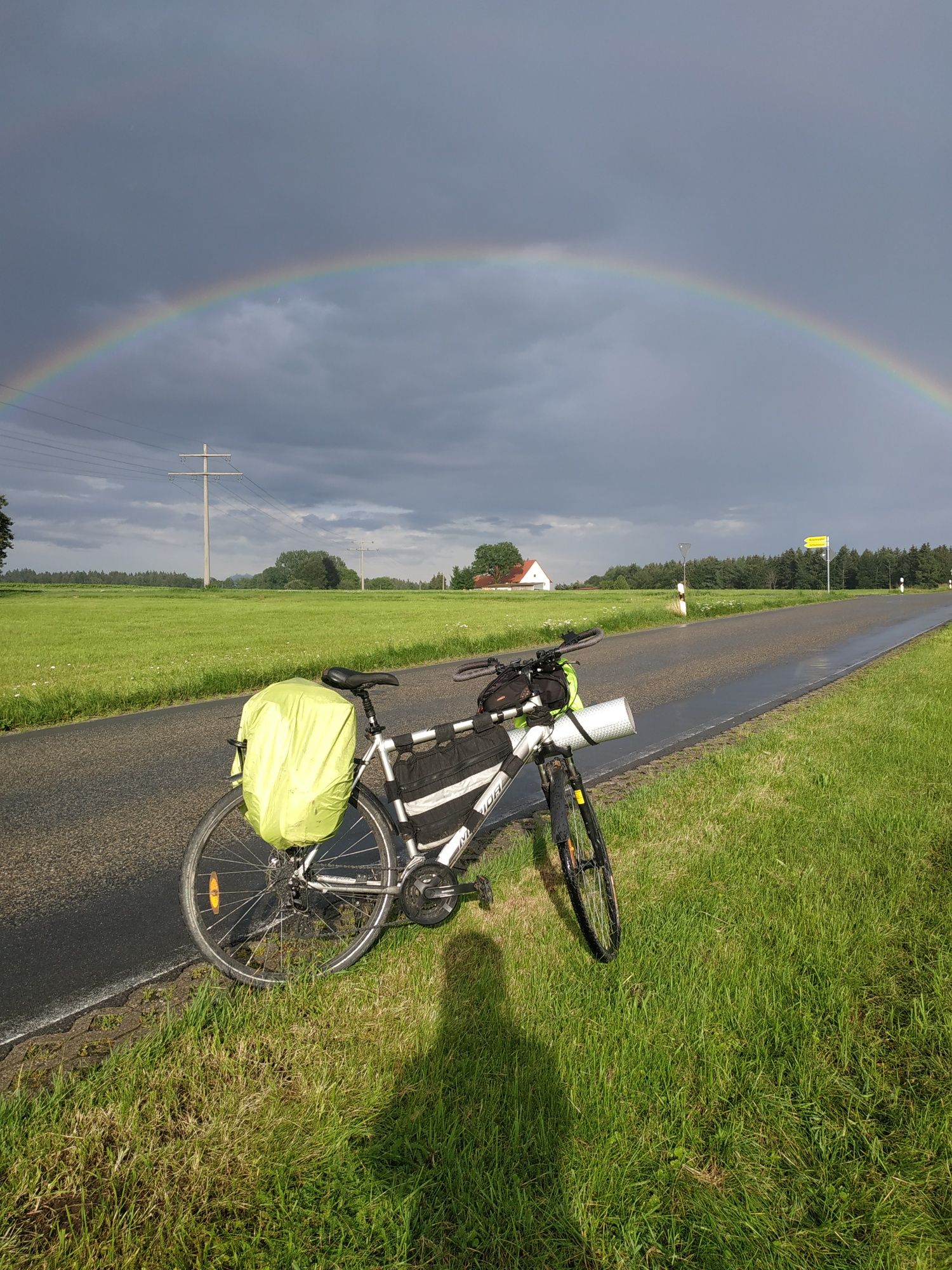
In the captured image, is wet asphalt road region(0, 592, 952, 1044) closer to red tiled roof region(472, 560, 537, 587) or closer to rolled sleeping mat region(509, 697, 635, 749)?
rolled sleeping mat region(509, 697, 635, 749)

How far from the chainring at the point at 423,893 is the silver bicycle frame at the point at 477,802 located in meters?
0.05

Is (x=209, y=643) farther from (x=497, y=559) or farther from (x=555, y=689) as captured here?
(x=497, y=559)

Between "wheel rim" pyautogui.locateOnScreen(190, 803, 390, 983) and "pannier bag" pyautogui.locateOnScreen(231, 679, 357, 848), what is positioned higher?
"pannier bag" pyautogui.locateOnScreen(231, 679, 357, 848)

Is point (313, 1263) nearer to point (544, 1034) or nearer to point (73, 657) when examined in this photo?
point (544, 1034)

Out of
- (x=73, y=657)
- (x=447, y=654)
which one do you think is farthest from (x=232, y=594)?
(x=447, y=654)

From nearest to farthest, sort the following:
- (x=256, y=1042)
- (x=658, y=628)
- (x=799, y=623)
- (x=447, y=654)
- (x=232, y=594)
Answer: (x=256, y=1042) < (x=447, y=654) < (x=658, y=628) < (x=799, y=623) < (x=232, y=594)

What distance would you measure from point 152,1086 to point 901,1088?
245 cm

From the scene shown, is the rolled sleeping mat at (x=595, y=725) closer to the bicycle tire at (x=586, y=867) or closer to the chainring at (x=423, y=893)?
the bicycle tire at (x=586, y=867)

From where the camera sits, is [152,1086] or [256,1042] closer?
[152,1086]

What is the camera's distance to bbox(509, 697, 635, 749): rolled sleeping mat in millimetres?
3375

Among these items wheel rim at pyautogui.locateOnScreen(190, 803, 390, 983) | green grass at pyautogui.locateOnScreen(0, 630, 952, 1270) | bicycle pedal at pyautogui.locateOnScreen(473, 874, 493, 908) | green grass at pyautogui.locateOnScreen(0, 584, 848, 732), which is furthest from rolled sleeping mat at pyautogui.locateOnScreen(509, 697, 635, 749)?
green grass at pyautogui.locateOnScreen(0, 584, 848, 732)

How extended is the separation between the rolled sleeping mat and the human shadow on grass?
1.23m

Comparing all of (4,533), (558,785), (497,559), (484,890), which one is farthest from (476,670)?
(497,559)

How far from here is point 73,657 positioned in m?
17.0
